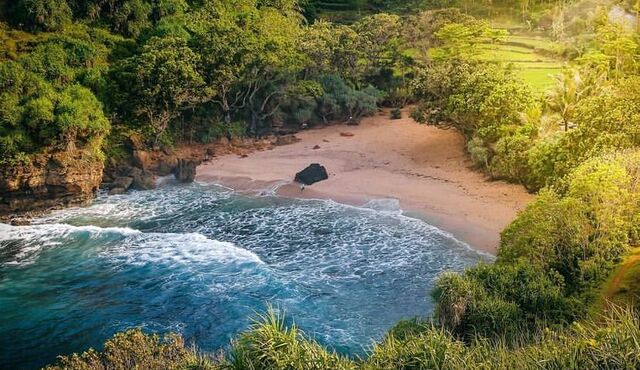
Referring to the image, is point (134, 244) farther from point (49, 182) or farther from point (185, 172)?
point (185, 172)

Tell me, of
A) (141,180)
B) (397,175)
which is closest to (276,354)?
(397,175)

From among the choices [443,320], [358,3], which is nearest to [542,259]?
[443,320]

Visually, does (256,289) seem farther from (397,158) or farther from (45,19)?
(45,19)

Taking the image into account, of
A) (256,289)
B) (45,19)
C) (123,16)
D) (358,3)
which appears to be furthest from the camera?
(358,3)

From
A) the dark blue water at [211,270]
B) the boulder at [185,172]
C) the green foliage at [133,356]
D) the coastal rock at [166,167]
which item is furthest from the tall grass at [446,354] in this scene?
the coastal rock at [166,167]

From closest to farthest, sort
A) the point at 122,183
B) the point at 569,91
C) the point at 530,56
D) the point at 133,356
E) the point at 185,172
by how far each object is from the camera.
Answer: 1. the point at 133,356
2. the point at 569,91
3. the point at 122,183
4. the point at 185,172
5. the point at 530,56

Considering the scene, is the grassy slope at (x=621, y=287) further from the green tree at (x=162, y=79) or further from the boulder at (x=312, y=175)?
the green tree at (x=162, y=79)
